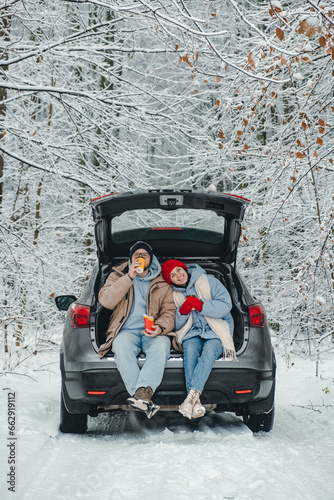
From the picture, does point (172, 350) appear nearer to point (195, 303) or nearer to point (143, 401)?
point (195, 303)

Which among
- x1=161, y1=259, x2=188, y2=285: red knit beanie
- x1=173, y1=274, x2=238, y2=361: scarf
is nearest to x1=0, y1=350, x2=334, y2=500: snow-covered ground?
x1=173, y1=274, x2=238, y2=361: scarf

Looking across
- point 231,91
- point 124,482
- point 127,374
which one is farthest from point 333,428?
point 231,91

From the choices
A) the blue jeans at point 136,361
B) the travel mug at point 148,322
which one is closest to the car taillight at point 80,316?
the blue jeans at point 136,361

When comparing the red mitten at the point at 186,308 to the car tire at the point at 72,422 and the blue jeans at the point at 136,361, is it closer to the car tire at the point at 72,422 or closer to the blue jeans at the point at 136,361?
the blue jeans at the point at 136,361

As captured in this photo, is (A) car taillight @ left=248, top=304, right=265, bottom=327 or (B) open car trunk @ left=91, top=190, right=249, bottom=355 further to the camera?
(B) open car trunk @ left=91, top=190, right=249, bottom=355

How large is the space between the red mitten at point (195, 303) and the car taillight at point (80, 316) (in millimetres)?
911

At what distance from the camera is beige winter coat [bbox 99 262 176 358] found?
4547mm

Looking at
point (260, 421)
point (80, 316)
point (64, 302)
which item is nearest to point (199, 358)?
point (260, 421)

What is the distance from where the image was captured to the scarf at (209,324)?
4339 millimetres

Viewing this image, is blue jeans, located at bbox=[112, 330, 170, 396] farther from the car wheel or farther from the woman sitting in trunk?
the car wheel

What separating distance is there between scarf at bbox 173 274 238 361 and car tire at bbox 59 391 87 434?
1082mm

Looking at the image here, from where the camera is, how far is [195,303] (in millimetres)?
4559

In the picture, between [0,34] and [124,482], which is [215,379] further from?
[0,34]

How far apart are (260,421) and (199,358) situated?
85 cm
